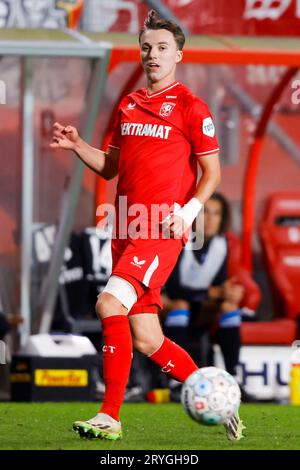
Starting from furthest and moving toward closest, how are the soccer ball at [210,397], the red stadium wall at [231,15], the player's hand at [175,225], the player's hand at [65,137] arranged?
the red stadium wall at [231,15]
the player's hand at [65,137]
the player's hand at [175,225]
the soccer ball at [210,397]

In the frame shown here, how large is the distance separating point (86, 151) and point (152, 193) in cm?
49

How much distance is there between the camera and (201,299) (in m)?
11.0

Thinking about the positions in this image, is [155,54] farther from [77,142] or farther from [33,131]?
[33,131]

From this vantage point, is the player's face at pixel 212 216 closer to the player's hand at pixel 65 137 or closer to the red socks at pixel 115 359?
the player's hand at pixel 65 137

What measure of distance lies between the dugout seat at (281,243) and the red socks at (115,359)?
5.58 metres

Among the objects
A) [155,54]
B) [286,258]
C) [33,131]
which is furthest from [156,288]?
[286,258]

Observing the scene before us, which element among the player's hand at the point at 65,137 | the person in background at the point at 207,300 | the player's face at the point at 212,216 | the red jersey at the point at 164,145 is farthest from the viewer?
the player's face at the point at 212,216

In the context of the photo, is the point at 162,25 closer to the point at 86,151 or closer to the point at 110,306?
the point at 86,151

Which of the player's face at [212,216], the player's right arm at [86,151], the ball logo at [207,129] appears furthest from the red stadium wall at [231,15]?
the ball logo at [207,129]

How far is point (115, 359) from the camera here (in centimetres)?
682

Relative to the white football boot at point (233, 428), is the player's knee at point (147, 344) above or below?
above

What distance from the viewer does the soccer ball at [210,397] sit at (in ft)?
21.4

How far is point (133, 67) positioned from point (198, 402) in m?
6.35
